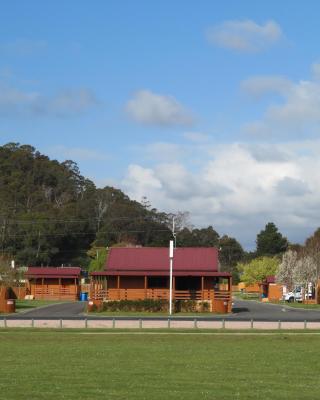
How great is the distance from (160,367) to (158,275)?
120 feet

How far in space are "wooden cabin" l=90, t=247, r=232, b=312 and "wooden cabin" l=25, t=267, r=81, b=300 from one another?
23.2 meters

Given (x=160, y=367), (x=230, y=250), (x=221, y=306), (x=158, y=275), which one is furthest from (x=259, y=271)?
(x=160, y=367)

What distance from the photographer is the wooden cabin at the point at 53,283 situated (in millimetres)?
81438

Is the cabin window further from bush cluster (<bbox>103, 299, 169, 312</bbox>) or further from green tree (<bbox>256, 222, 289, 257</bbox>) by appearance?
green tree (<bbox>256, 222, 289, 257</bbox>)

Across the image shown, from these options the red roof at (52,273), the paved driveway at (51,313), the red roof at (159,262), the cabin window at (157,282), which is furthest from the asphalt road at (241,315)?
the red roof at (52,273)

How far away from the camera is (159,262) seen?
189ft

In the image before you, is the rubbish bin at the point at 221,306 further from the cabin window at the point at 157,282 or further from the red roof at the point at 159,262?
the cabin window at the point at 157,282

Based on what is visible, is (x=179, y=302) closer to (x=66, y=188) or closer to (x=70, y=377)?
(x=70, y=377)

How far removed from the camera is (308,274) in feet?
270

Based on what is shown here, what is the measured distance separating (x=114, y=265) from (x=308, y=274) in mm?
31860

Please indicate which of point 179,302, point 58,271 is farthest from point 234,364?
point 58,271

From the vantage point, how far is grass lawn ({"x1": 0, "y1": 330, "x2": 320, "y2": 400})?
48.9 feet

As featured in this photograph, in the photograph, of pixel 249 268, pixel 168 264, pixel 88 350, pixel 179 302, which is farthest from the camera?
pixel 249 268

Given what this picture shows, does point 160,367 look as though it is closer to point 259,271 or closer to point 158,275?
point 158,275
